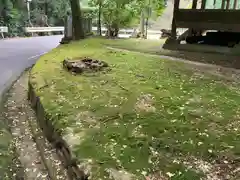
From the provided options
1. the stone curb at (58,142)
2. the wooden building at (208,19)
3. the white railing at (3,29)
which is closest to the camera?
the stone curb at (58,142)

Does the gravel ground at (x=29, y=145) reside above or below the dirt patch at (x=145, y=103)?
below

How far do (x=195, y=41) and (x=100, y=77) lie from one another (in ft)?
19.7

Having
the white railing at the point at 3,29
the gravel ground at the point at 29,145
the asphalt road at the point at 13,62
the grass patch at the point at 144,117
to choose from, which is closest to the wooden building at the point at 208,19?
the grass patch at the point at 144,117

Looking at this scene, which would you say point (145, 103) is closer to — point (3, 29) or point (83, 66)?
point (83, 66)

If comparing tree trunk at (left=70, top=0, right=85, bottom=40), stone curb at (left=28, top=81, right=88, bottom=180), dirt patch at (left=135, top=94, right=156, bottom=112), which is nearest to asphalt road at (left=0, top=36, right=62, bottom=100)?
Result: tree trunk at (left=70, top=0, right=85, bottom=40)

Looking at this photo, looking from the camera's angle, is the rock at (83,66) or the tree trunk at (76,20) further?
the tree trunk at (76,20)

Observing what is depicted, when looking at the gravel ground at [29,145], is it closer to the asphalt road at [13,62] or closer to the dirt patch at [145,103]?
the asphalt road at [13,62]

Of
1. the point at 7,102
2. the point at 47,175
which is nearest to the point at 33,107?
the point at 7,102

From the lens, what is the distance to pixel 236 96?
5945 millimetres

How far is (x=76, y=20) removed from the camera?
14172 millimetres

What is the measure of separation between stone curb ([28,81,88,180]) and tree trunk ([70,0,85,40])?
27.2ft

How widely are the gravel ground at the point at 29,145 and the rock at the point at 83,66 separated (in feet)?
4.34

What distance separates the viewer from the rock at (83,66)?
298 inches

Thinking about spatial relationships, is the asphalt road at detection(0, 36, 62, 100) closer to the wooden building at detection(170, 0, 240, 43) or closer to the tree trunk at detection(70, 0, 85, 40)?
the tree trunk at detection(70, 0, 85, 40)
